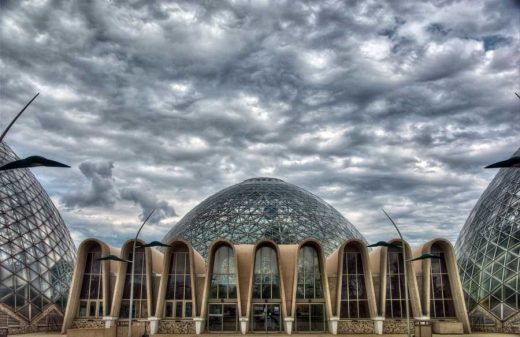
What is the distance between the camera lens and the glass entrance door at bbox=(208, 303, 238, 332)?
46031 millimetres

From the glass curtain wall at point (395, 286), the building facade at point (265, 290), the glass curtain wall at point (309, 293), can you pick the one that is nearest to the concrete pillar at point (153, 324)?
the building facade at point (265, 290)

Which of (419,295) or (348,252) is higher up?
(348,252)

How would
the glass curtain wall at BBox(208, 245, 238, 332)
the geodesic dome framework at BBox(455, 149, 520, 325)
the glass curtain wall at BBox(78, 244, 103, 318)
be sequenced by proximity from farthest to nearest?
→ 1. the glass curtain wall at BBox(78, 244, 103, 318)
2. the glass curtain wall at BBox(208, 245, 238, 332)
3. the geodesic dome framework at BBox(455, 149, 520, 325)

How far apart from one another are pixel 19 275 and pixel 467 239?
164ft

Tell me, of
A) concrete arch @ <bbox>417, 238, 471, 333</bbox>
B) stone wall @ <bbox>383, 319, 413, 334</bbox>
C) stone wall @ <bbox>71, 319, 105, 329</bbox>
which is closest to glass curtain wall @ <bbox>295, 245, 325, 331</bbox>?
stone wall @ <bbox>383, 319, 413, 334</bbox>

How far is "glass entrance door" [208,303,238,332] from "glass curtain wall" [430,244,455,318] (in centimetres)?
2001

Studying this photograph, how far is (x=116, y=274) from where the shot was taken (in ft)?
158

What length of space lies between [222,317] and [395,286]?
1799 centimetres

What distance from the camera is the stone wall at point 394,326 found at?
4479 centimetres

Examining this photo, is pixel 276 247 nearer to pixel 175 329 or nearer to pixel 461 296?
pixel 175 329

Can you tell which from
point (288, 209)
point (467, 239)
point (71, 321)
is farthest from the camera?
point (288, 209)

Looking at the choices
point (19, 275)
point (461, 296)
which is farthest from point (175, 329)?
point (461, 296)

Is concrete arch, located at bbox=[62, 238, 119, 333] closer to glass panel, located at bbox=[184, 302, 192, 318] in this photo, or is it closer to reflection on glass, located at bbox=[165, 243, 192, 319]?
reflection on glass, located at bbox=[165, 243, 192, 319]

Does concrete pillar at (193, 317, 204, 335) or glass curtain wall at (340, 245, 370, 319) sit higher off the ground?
glass curtain wall at (340, 245, 370, 319)
